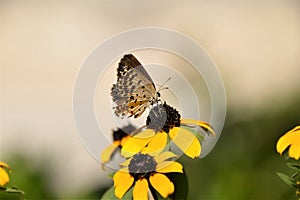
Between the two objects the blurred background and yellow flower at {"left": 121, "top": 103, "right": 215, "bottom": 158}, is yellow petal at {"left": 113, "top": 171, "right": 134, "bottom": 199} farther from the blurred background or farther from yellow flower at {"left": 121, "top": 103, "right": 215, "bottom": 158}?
the blurred background

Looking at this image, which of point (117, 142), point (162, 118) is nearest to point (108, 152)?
point (117, 142)

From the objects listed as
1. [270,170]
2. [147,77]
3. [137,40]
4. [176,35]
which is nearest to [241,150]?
[270,170]

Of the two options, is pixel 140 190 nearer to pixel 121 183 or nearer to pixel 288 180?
pixel 121 183

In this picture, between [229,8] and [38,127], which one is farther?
[229,8]

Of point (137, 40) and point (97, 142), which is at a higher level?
point (137, 40)

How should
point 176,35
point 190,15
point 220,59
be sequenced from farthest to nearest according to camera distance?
point 190,15 < point 220,59 < point 176,35

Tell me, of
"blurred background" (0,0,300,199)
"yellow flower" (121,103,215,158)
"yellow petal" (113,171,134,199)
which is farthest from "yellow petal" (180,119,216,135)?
"blurred background" (0,0,300,199)

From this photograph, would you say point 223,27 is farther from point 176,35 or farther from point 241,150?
point 241,150

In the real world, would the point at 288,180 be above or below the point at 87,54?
below
